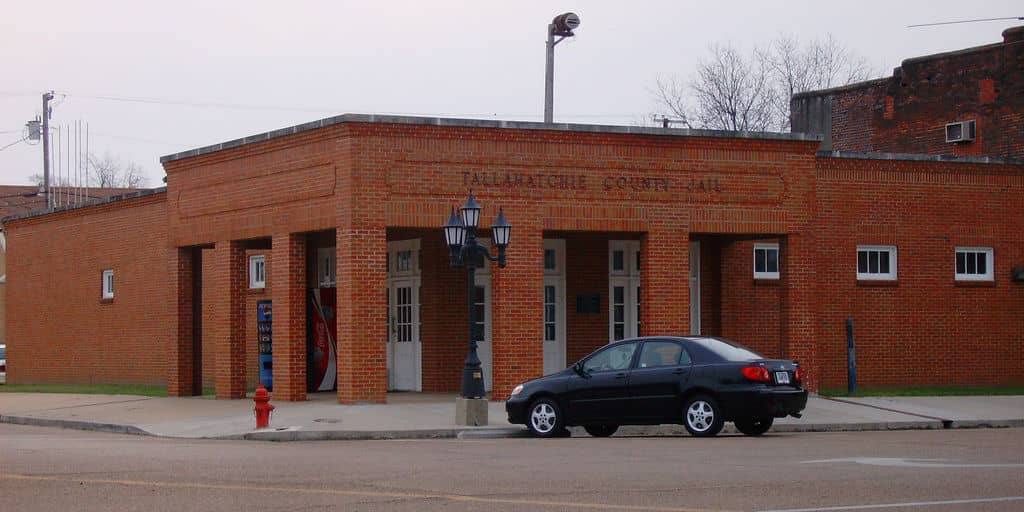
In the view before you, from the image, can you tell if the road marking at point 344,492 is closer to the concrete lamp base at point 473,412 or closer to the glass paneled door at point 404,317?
the concrete lamp base at point 473,412

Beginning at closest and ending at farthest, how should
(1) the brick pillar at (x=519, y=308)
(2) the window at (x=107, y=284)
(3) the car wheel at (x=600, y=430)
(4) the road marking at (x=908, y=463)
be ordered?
(4) the road marking at (x=908, y=463) → (3) the car wheel at (x=600, y=430) → (1) the brick pillar at (x=519, y=308) → (2) the window at (x=107, y=284)

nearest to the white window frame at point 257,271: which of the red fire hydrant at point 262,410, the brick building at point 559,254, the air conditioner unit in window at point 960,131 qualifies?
the brick building at point 559,254

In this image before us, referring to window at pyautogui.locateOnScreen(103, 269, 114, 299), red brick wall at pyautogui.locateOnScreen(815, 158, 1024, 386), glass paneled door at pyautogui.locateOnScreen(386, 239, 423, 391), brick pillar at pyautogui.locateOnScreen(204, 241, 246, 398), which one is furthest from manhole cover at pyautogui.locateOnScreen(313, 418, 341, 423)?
window at pyautogui.locateOnScreen(103, 269, 114, 299)

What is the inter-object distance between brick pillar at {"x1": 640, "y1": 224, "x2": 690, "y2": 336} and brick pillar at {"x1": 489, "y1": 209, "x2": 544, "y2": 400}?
2060 mm

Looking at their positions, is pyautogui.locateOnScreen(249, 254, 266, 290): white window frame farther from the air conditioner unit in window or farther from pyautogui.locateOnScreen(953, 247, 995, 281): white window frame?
the air conditioner unit in window

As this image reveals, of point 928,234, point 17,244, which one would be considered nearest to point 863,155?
point 928,234

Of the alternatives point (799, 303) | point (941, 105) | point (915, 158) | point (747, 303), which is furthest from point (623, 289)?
point (941, 105)

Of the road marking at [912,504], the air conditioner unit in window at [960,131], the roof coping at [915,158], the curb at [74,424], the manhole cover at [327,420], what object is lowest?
the curb at [74,424]

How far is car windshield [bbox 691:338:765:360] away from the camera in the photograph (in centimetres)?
1925

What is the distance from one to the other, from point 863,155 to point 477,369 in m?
11.9

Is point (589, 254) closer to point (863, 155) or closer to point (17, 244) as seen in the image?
point (863, 155)

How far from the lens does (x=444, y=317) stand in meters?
28.1

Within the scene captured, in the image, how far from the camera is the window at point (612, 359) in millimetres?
19812

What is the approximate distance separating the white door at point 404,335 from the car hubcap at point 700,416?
10.2 meters
